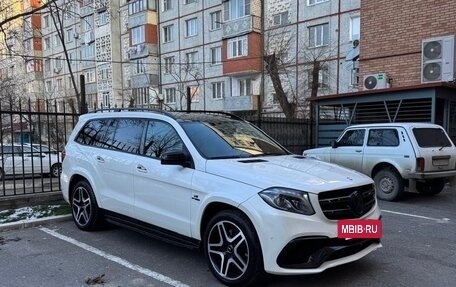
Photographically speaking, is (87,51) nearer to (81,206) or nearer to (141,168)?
(81,206)

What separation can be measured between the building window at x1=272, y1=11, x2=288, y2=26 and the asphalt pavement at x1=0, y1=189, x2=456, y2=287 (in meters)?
24.6

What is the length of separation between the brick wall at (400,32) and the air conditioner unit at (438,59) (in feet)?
1.44

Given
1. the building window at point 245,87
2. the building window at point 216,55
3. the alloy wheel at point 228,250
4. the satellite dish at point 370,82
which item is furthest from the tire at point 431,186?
the building window at point 216,55

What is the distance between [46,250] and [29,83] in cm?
5480

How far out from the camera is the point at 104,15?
45.0 meters

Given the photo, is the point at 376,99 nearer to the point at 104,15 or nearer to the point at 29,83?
the point at 104,15

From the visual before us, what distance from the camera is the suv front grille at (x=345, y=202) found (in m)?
3.93

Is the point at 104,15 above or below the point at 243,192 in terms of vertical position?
above

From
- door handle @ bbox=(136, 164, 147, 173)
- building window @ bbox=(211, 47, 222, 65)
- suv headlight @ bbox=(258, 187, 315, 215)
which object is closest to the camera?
suv headlight @ bbox=(258, 187, 315, 215)

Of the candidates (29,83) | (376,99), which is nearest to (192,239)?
(376,99)

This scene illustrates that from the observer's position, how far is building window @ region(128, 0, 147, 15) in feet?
129

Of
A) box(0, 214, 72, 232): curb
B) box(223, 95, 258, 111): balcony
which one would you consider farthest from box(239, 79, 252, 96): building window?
box(0, 214, 72, 232): curb

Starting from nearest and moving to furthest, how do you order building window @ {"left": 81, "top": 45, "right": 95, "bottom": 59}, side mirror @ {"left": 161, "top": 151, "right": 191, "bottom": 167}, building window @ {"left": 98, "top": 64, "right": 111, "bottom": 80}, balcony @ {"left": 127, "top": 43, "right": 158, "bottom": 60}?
side mirror @ {"left": 161, "top": 151, "right": 191, "bottom": 167}
balcony @ {"left": 127, "top": 43, "right": 158, "bottom": 60}
building window @ {"left": 98, "top": 64, "right": 111, "bottom": 80}
building window @ {"left": 81, "top": 45, "right": 95, "bottom": 59}

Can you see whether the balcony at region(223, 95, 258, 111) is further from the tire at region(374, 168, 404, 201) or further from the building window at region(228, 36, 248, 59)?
the tire at region(374, 168, 404, 201)
